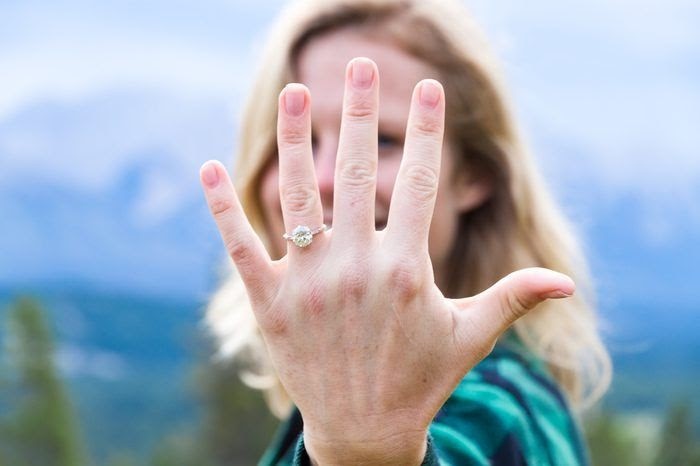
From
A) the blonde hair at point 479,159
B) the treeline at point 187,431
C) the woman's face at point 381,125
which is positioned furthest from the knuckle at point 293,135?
the treeline at point 187,431

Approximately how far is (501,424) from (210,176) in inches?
22.5

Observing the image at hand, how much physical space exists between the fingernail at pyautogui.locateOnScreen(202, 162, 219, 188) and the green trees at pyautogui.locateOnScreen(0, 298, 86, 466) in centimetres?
596

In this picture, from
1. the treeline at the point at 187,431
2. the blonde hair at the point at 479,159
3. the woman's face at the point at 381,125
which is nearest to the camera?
the woman's face at the point at 381,125

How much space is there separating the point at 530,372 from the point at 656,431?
5.36 metres

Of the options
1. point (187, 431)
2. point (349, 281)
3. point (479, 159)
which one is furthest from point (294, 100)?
point (187, 431)

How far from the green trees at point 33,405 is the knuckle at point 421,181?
605 cm

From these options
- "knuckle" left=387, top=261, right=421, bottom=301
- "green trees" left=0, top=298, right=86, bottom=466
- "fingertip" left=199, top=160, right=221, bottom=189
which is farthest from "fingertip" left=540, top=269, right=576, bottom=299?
"green trees" left=0, top=298, right=86, bottom=466

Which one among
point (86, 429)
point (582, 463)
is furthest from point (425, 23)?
point (86, 429)

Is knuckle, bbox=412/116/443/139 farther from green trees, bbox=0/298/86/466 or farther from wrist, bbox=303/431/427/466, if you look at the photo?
green trees, bbox=0/298/86/466

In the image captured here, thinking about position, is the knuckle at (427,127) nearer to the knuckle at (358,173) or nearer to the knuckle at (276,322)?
the knuckle at (358,173)

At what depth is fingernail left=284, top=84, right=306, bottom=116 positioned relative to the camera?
1.14m

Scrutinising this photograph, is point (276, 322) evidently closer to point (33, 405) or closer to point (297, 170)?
point (297, 170)

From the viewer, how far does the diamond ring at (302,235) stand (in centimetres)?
114

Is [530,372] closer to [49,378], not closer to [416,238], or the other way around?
[416,238]
